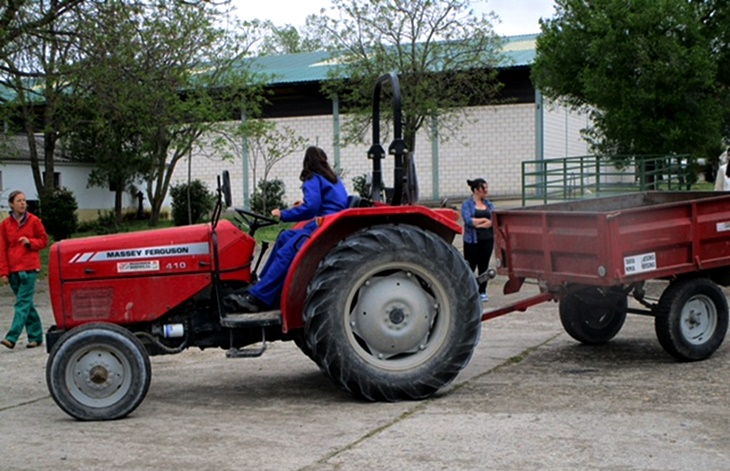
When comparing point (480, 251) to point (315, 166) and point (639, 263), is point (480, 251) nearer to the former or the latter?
point (639, 263)

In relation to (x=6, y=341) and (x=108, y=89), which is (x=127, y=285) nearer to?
(x=6, y=341)

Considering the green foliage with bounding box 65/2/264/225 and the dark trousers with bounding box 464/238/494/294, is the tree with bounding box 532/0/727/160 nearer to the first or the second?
the green foliage with bounding box 65/2/264/225

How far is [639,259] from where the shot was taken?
9.05m

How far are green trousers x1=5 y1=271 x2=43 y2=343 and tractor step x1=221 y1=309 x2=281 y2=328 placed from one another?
4.55 meters

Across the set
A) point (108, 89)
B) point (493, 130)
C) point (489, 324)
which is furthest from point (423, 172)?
point (489, 324)

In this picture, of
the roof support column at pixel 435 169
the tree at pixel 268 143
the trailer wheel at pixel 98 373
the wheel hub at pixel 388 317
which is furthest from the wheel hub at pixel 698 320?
the roof support column at pixel 435 169

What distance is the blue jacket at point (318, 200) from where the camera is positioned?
26.5 ft

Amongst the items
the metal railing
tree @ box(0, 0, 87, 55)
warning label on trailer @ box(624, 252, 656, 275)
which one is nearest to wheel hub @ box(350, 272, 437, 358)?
warning label on trailer @ box(624, 252, 656, 275)

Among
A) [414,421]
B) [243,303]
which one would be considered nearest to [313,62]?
[243,303]

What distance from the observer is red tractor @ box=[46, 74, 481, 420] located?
780 centimetres

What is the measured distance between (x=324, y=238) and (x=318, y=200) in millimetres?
306

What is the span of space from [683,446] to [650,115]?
2106 centimetres

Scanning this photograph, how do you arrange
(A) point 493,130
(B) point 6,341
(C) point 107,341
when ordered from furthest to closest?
1. (A) point 493,130
2. (B) point 6,341
3. (C) point 107,341

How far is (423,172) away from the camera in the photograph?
1766 inches
